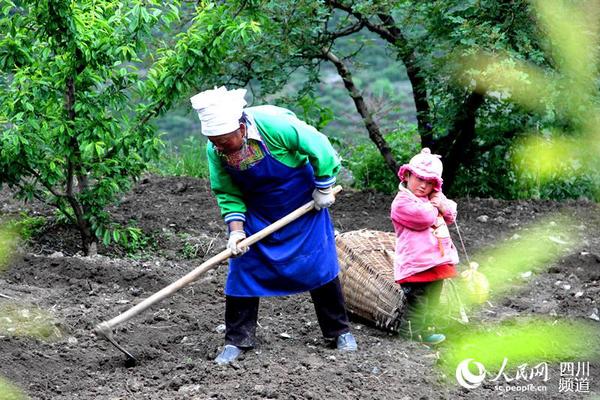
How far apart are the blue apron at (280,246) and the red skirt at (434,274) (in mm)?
507

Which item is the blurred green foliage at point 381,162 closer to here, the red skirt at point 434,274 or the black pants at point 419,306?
the black pants at point 419,306

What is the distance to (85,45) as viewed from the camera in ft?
21.7

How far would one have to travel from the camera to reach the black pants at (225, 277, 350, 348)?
5.61m

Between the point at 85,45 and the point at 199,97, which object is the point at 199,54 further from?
the point at 199,97

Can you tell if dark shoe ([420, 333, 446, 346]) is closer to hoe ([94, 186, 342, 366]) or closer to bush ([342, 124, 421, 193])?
hoe ([94, 186, 342, 366])

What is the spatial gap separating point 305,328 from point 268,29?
2.82m

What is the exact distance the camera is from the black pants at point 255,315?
5605 mm

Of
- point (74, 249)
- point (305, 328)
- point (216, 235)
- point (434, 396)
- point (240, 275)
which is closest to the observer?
point (434, 396)

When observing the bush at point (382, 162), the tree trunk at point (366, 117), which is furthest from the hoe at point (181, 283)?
the bush at point (382, 162)

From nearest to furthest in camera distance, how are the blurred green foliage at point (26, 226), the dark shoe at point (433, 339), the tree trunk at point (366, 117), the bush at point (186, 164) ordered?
the dark shoe at point (433, 339), the blurred green foliage at point (26, 226), the tree trunk at point (366, 117), the bush at point (186, 164)

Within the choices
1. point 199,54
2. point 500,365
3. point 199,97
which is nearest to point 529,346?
point 500,365

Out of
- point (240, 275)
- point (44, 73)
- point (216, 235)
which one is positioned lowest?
point (216, 235)

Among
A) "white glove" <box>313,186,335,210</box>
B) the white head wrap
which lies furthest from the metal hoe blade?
"white glove" <box>313,186,335,210</box>

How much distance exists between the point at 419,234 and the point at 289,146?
91 centimetres
